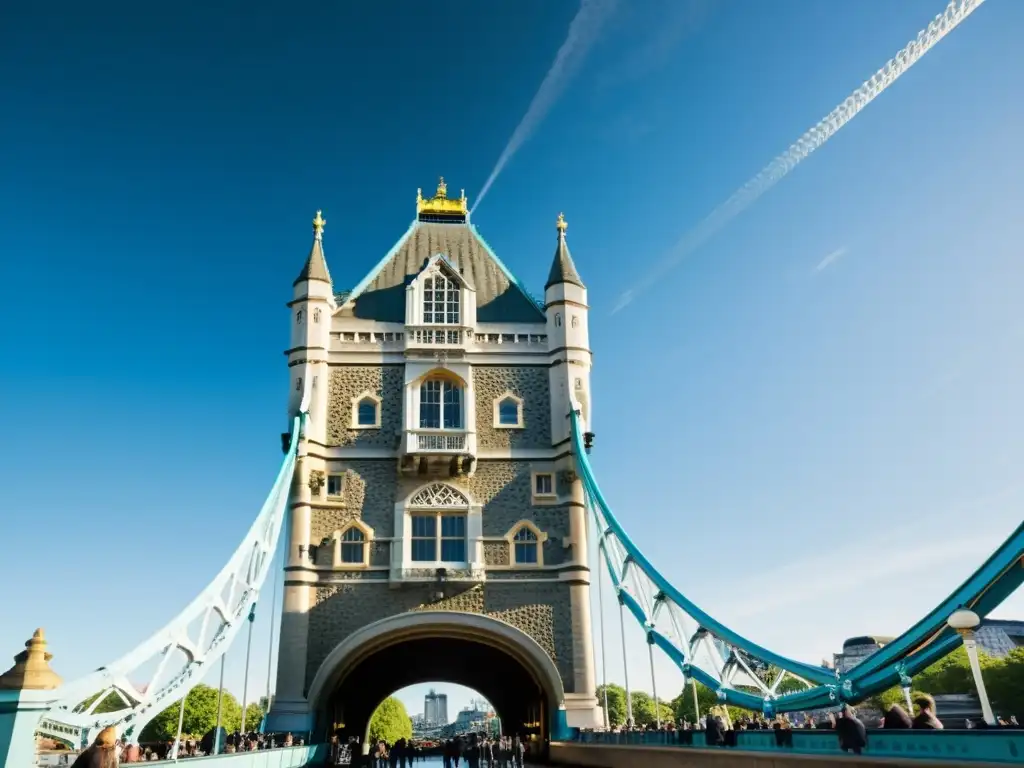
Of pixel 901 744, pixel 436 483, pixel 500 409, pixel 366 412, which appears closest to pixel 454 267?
pixel 500 409

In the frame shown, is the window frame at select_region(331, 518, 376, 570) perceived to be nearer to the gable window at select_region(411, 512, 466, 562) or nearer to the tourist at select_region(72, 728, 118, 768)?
the gable window at select_region(411, 512, 466, 562)

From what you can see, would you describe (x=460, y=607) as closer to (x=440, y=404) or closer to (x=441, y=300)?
(x=440, y=404)

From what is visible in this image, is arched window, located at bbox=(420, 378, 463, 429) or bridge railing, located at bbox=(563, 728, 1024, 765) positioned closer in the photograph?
bridge railing, located at bbox=(563, 728, 1024, 765)

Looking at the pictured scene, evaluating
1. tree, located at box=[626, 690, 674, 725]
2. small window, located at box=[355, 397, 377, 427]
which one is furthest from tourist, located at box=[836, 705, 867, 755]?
tree, located at box=[626, 690, 674, 725]

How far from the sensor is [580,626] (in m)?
22.2

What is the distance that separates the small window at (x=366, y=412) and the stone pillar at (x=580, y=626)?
5.91 meters

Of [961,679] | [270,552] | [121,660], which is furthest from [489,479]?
[961,679]

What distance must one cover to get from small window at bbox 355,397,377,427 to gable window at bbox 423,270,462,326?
297 centimetres

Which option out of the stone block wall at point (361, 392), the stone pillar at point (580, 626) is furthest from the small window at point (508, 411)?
the stone block wall at point (361, 392)

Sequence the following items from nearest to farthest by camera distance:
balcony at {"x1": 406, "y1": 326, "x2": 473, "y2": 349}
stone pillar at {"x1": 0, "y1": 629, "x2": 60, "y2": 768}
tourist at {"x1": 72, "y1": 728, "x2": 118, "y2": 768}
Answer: tourist at {"x1": 72, "y1": 728, "x2": 118, "y2": 768} → stone pillar at {"x1": 0, "y1": 629, "x2": 60, "y2": 768} → balcony at {"x1": 406, "y1": 326, "x2": 473, "y2": 349}

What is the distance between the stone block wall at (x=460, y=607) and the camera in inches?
861

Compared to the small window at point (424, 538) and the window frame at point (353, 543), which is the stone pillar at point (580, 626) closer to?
the small window at point (424, 538)

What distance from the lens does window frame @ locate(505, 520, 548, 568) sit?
22.8m

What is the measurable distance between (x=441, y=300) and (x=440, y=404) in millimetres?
3392
